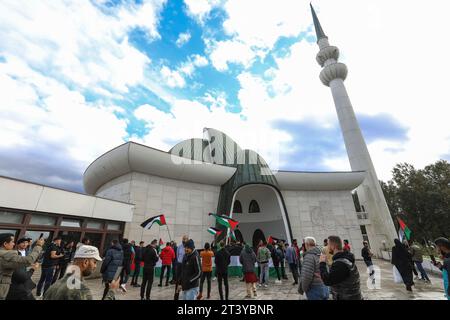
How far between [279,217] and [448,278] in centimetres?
1764

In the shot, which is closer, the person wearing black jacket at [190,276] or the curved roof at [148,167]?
the person wearing black jacket at [190,276]

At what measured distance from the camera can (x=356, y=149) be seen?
82.4 ft

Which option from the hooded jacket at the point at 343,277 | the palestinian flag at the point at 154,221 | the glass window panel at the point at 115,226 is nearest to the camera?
the hooded jacket at the point at 343,277

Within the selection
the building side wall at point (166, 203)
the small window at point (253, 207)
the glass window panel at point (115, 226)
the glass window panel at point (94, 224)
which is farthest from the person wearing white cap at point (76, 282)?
the small window at point (253, 207)

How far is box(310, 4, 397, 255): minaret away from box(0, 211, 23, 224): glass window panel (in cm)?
2688

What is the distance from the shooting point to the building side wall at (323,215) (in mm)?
18250

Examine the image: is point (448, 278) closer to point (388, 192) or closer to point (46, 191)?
point (46, 191)

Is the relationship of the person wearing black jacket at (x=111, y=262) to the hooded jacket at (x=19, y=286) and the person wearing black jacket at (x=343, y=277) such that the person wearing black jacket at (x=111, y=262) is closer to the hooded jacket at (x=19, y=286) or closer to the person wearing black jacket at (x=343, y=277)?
the hooded jacket at (x=19, y=286)

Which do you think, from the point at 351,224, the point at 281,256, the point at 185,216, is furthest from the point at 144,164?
the point at 351,224

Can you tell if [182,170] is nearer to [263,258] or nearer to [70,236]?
[70,236]

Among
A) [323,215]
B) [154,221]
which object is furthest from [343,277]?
[323,215]

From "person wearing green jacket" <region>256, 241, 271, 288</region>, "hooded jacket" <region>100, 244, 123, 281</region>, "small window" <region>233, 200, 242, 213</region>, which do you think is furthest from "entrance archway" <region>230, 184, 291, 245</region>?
"hooded jacket" <region>100, 244, 123, 281</region>

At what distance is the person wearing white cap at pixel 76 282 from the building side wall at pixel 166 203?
12.2m

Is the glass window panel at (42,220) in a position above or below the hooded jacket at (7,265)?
above
